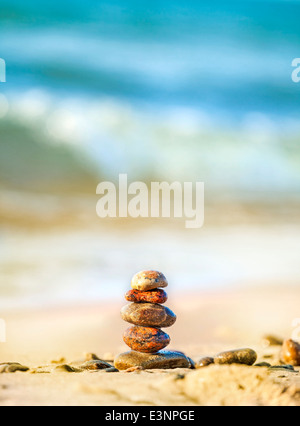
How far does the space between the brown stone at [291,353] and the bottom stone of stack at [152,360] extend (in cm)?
315

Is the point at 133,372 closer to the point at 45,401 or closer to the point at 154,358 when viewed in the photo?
the point at 154,358

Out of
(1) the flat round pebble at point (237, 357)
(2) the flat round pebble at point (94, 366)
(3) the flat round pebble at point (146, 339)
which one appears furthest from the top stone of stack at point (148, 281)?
(1) the flat round pebble at point (237, 357)

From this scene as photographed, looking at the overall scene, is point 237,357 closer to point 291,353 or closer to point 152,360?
point 152,360

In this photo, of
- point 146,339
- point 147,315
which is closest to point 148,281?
point 147,315

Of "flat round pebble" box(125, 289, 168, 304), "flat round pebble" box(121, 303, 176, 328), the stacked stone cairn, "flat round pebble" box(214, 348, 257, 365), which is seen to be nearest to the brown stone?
"flat round pebble" box(214, 348, 257, 365)

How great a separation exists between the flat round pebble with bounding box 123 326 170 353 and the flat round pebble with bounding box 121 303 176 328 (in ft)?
0.40

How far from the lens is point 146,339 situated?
9.83 m

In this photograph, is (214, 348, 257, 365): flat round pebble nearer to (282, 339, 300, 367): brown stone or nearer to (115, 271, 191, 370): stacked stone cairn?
(115, 271, 191, 370): stacked stone cairn

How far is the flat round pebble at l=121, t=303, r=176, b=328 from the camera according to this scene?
9.85 metres

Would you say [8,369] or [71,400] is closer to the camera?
[71,400]

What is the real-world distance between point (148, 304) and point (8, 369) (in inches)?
103

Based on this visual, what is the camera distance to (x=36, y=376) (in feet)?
26.1

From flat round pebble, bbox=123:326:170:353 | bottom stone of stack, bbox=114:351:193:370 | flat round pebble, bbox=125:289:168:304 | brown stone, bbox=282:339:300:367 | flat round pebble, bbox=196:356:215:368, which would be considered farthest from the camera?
brown stone, bbox=282:339:300:367
